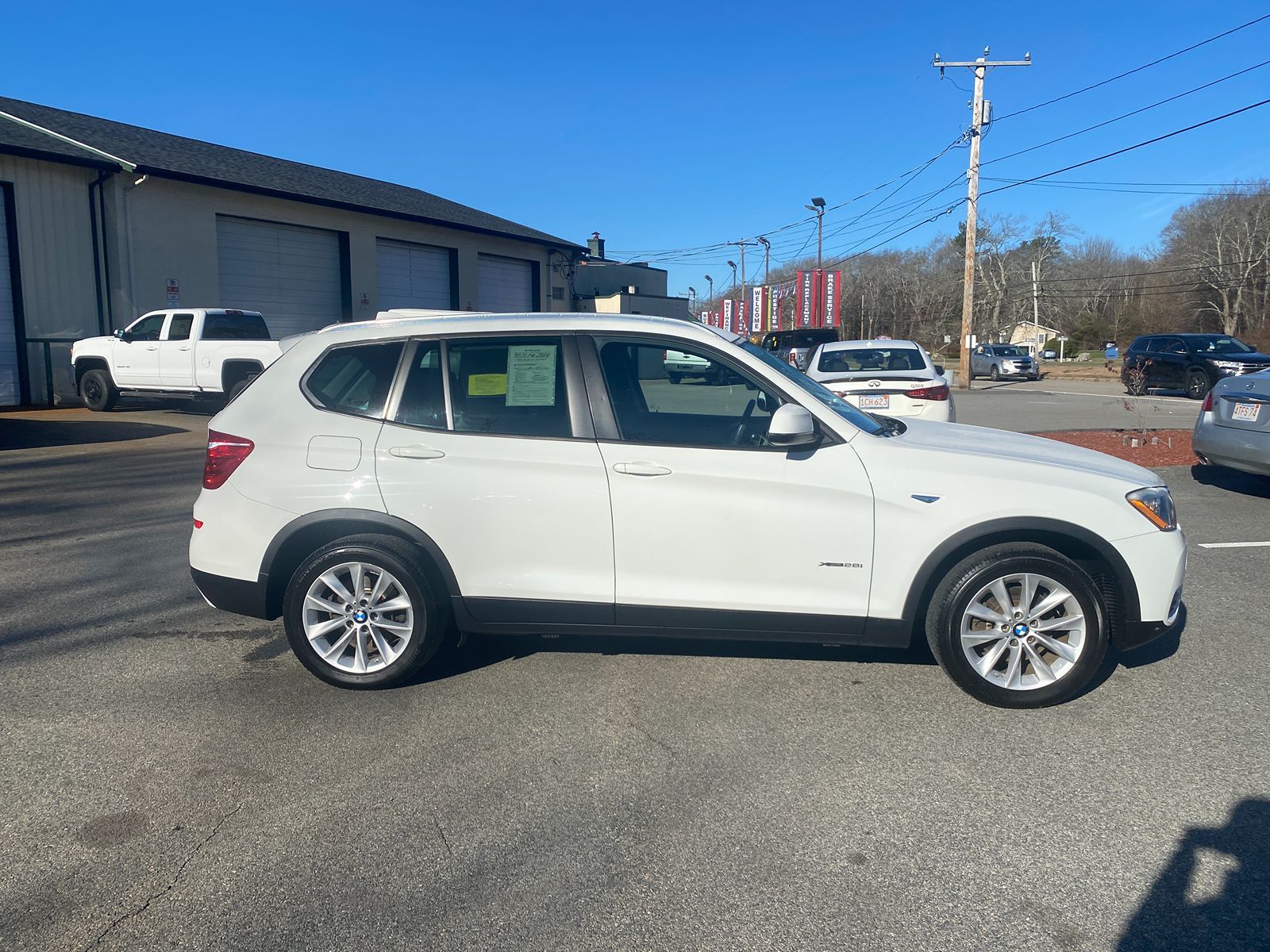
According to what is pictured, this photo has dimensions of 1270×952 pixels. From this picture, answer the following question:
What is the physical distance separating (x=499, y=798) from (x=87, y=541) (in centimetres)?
574

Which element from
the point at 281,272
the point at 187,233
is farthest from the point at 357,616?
the point at 281,272

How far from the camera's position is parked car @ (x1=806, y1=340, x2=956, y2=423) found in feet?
34.4

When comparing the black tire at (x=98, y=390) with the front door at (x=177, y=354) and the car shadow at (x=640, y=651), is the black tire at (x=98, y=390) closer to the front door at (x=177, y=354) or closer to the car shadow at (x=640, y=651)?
the front door at (x=177, y=354)

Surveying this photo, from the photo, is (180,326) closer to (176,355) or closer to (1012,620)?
(176,355)

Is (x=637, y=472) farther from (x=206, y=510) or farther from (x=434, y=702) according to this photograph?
(x=206, y=510)

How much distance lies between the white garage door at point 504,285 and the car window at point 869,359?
19.7 meters

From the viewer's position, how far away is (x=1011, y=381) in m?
40.2

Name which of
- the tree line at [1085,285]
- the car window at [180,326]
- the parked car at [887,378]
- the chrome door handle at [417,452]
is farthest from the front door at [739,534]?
the tree line at [1085,285]

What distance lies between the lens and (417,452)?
4.30 metres

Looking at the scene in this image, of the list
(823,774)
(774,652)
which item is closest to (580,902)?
(823,774)

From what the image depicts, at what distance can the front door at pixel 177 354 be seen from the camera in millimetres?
16453

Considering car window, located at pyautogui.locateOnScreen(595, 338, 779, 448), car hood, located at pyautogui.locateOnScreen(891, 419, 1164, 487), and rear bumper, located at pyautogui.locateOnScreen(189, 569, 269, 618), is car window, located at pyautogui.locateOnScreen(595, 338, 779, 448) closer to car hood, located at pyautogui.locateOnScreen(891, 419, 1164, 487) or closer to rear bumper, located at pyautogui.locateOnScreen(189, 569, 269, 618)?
car hood, located at pyautogui.locateOnScreen(891, 419, 1164, 487)

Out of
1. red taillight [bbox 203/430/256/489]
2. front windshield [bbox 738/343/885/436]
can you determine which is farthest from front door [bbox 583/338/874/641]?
red taillight [bbox 203/430/256/489]

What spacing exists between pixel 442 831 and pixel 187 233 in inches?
830
